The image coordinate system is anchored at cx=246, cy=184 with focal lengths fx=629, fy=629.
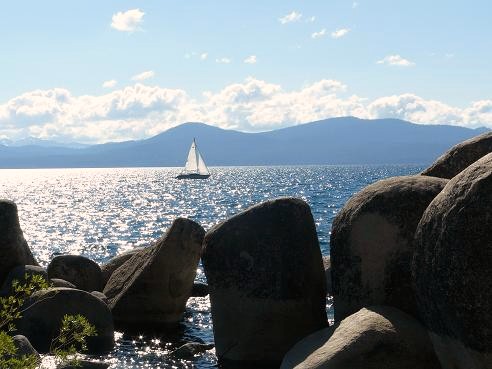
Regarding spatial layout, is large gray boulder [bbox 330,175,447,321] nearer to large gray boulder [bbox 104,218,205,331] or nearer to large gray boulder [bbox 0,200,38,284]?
large gray boulder [bbox 104,218,205,331]

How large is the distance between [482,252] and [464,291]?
0.61 meters

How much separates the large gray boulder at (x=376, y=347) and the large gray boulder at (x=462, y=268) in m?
0.85

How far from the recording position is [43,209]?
86.1 metres

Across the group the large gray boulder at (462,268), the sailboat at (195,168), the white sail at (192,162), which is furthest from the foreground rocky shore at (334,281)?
the sailboat at (195,168)

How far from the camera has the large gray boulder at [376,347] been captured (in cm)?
1021

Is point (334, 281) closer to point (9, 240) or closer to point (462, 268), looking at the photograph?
point (462, 268)

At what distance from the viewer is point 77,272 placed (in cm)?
2222

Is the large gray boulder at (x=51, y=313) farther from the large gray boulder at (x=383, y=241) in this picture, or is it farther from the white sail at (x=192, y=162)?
the white sail at (x=192, y=162)

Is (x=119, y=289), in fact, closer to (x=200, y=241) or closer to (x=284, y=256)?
(x=200, y=241)

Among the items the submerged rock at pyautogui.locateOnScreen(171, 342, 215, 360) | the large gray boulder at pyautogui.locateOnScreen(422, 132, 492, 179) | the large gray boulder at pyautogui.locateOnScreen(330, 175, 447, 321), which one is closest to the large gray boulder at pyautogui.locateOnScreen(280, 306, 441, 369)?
the large gray boulder at pyautogui.locateOnScreen(330, 175, 447, 321)

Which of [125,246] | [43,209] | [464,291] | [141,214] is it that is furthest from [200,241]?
[43,209]

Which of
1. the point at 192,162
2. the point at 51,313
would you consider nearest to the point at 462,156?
the point at 51,313

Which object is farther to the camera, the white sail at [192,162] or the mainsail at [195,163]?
the mainsail at [195,163]

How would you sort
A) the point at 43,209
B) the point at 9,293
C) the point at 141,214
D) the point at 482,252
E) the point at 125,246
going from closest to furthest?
1. the point at 482,252
2. the point at 9,293
3. the point at 125,246
4. the point at 141,214
5. the point at 43,209
